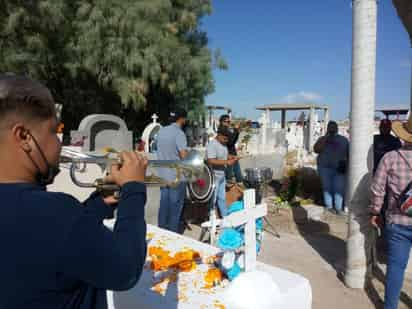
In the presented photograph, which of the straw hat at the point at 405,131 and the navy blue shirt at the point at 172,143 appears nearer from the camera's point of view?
the straw hat at the point at 405,131

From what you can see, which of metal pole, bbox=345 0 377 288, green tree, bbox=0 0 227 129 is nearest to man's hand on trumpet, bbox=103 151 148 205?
metal pole, bbox=345 0 377 288

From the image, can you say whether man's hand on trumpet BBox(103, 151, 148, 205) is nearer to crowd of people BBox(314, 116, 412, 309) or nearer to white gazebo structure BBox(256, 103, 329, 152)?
crowd of people BBox(314, 116, 412, 309)

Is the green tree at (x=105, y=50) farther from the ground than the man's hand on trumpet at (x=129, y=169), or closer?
farther from the ground

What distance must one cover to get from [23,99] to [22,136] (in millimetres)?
98

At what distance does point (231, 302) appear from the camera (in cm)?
170

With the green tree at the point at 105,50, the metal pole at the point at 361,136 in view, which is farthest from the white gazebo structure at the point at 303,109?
the metal pole at the point at 361,136

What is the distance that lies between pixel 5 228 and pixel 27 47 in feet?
44.0

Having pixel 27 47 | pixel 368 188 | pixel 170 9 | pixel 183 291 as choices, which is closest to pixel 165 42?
pixel 170 9

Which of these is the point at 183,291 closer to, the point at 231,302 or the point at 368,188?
the point at 231,302

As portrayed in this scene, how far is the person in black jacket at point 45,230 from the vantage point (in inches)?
32.1

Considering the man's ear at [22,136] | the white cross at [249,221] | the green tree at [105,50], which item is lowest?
the white cross at [249,221]

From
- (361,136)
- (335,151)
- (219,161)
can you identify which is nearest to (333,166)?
(335,151)

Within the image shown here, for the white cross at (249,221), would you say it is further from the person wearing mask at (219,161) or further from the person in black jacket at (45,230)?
the person wearing mask at (219,161)

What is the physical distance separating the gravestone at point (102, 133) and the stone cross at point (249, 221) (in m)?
7.19
